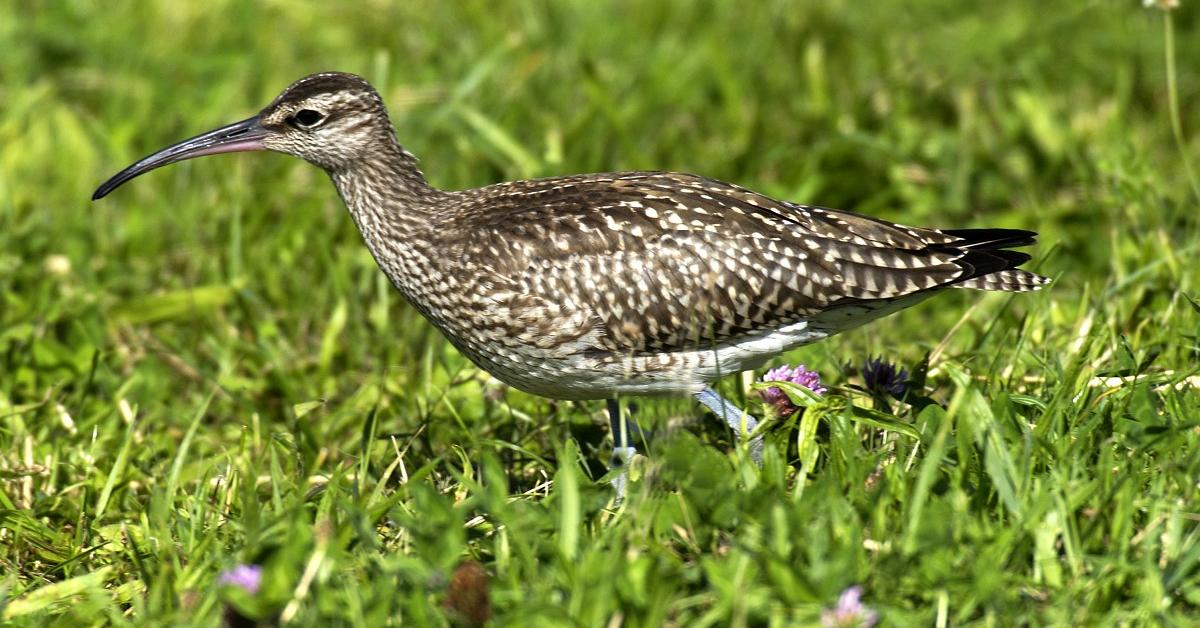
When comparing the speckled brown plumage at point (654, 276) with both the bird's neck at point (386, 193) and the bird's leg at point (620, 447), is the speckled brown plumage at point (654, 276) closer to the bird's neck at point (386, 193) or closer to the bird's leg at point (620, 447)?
the bird's neck at point (386, 193)

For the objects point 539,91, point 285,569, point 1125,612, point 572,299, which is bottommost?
point 1125,612

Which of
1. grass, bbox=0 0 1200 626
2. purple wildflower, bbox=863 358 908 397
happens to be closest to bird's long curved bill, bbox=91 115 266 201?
grass, bbox=0 0 1200 626

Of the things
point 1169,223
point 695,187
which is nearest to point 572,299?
point 695,187

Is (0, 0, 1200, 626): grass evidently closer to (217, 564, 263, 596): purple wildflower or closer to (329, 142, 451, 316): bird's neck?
(217, 564, 263, 596): purple wildflower

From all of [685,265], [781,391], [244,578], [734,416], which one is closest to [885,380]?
[781,391]

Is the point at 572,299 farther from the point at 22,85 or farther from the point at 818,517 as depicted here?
the point at 22,85

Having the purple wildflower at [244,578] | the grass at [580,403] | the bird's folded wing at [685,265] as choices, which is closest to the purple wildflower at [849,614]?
the grass at [580,403]

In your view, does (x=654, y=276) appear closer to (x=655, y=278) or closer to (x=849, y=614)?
(x=655, y=278)
